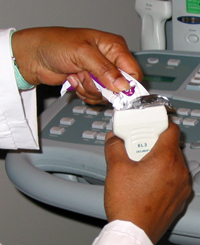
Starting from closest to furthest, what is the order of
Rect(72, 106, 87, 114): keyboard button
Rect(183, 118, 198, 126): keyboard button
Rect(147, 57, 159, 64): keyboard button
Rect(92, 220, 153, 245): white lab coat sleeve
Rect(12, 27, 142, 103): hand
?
1. Rect(92, 220, 153, 245): white lab coat sleeve
2. Rect(12, 27, 142, 103): hand
3. Rect(183, 118, 198, 126): keyboard button
4. Rect(72, 106, 87, 114): keyboard button
5. Rect(147, 57, 159, 64): keyboard button

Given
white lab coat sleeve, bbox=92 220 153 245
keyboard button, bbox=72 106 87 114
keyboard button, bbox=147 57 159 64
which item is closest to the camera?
white lab coat sleeve, bbox=92 220 153 245

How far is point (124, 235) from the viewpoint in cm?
46

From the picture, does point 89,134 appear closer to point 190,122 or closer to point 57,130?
point 57,130

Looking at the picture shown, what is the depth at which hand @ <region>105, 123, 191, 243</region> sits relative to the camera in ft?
1.58

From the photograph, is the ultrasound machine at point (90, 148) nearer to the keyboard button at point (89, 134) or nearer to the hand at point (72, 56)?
the keyboard button at point (89, 134)

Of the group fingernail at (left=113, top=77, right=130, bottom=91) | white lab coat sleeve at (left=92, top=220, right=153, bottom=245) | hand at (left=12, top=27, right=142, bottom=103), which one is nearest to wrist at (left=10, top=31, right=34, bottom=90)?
hand at (left=12, top=27, right=142, bottom=103)

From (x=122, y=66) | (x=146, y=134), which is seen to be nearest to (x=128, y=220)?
(x=146, y=134)

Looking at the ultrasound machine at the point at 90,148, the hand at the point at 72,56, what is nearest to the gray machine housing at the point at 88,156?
the ultrasound machine at the point at 90,148

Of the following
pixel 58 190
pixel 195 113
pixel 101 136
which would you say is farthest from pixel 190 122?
pixel 58 190

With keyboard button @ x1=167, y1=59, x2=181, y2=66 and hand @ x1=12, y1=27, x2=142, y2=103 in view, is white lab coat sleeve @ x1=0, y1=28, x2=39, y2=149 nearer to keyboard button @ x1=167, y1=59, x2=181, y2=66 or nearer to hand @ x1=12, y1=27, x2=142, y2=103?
hand @ x1=12, y1=27, x2=142, y2=103

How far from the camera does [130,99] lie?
53 centimetres

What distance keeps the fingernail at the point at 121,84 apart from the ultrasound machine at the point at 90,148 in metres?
0.18

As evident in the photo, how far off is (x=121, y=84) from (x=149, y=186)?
148 millimetres

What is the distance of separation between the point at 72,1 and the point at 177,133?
0.66m
